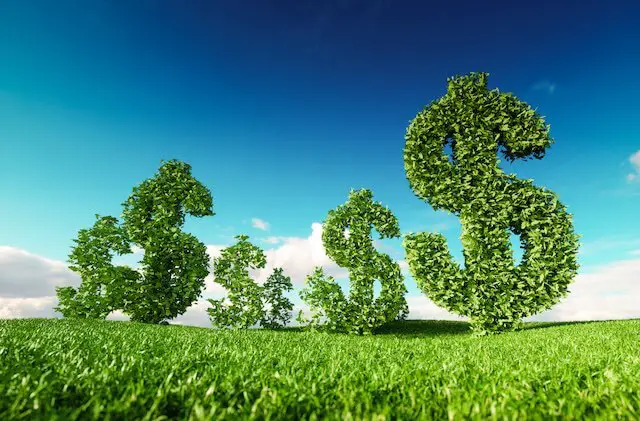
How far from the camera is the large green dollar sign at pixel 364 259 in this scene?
14195mm

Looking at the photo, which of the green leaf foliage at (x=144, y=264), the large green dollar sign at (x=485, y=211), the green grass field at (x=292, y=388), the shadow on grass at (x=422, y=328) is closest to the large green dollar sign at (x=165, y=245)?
the green leaf foliage at (x=144, y=264)

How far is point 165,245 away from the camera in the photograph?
1639 cm

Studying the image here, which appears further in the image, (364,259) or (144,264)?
(144,264)

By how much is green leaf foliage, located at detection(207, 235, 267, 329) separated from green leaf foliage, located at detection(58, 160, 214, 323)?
142cm

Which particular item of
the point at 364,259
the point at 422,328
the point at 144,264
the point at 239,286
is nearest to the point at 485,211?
the point at 364,259

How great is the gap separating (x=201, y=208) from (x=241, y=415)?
50.5ft

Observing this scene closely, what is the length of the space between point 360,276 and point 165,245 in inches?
347

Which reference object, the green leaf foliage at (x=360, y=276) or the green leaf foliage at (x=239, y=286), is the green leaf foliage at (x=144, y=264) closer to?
the green leaf foliage at (x=239, y=286)

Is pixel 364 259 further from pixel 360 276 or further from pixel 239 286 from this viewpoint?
pixel 239 286

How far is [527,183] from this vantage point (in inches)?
543

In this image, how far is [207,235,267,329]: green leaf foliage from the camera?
15.2 metres

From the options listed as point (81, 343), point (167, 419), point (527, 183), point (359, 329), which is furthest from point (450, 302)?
point (167, 419)

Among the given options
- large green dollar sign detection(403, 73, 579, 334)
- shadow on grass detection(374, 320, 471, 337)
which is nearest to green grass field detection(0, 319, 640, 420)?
large green dollar sign detection(403, 73, 579, 334)

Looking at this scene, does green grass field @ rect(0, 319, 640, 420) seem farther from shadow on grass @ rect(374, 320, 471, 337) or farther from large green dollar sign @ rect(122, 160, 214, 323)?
large green dollar sign @ rect(122, 160, 214, 323)
